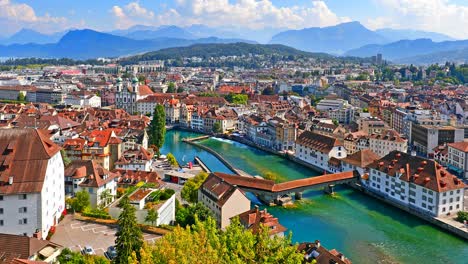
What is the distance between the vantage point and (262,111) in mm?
39562

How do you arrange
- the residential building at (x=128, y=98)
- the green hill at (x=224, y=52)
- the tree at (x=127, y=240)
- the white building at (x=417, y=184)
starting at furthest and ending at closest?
the green hill at (x=224, y=52), the residential building at (x=128, y=98), the white building at (x=417, y=184), the tree at (x=127, y=240)

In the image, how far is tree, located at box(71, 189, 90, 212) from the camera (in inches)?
568

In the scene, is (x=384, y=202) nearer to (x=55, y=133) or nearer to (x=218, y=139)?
(x=55, y=133)

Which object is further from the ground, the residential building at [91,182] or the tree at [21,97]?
the tree at [21,97]

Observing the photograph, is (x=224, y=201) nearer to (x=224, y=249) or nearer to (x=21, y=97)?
(x=224, y=249)

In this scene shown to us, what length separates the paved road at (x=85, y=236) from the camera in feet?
38.9

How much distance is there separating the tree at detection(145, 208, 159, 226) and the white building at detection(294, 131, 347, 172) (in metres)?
11.4

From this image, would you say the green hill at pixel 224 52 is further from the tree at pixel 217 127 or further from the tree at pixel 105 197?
the tree at pixel 105 197

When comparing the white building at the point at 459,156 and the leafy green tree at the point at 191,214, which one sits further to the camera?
the white building at the point at 459,156

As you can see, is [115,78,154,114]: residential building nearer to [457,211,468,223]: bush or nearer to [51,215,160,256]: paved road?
[51,215,160,256]: paved road

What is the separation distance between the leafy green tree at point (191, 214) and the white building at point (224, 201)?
363 mm

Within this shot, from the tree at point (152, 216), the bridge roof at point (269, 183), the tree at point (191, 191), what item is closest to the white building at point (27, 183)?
the tree at point (152, 216)

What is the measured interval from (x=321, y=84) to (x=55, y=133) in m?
43.6

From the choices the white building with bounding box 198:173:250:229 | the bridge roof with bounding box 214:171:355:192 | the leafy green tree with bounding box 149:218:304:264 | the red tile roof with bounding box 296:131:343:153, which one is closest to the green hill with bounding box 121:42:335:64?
the red tile roof with bounding box 296:131:343:153
